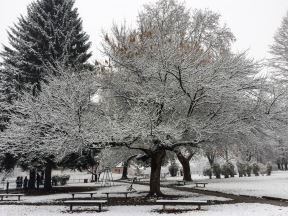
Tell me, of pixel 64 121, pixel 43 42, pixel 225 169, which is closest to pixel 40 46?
pixel 43 42

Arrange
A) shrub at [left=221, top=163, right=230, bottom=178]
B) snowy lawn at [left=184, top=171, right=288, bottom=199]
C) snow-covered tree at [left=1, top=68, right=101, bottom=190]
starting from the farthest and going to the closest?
shrub at [left=221, top=163, right=230, bottom=178]
snowy lawn at [left=184, top=171, right=288, bottom=199]
snow-covered tree at [left=1, top=68, right=101, bottom=190]

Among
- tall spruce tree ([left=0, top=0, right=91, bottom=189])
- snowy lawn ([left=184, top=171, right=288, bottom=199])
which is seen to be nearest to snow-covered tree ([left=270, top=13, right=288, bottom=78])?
snowy lawn ([left=184, top=171, right=288, bottom=199])

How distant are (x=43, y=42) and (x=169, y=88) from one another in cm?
1458

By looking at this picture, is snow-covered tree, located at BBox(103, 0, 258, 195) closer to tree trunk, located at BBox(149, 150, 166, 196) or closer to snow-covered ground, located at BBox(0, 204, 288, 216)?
tree trunk, located at BBox(149, 150, 166, 196)

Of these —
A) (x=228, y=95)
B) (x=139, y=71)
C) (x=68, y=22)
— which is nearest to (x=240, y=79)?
(x=228, y=95)

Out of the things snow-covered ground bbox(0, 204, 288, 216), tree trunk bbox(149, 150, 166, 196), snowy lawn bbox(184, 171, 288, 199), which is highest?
tree trunk bbox(149, 150, 166, 196)

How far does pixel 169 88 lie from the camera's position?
52.2 feet

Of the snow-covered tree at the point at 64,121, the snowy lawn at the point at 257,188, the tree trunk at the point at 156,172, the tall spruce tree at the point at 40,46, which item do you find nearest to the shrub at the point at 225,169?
the snowy lawn at the point at 257,188

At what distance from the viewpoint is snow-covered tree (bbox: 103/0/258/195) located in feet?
49.6

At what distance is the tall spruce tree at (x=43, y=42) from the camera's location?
85.6 ft

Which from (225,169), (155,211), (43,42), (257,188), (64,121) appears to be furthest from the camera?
(225,169)

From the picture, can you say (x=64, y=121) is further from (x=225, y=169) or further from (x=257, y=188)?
(x=225, y=169)

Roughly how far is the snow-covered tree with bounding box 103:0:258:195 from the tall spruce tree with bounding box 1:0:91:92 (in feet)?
29.5

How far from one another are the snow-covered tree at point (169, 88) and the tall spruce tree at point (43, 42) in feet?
29.5
